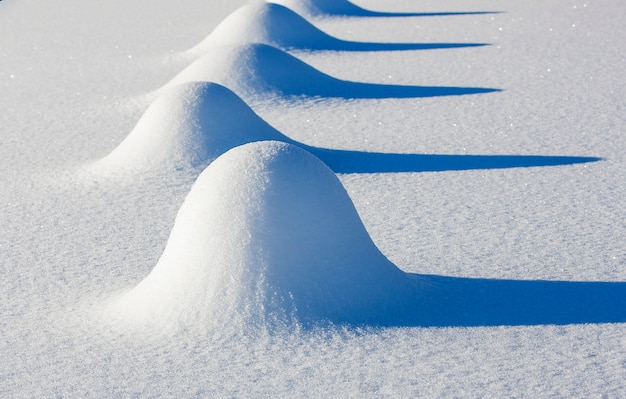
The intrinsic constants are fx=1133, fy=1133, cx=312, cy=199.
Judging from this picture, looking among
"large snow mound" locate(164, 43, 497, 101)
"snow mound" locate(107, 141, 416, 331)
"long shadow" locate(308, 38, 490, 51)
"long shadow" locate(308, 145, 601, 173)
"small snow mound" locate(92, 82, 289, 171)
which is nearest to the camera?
"snow mound" locate(107, 141, 416, 331)

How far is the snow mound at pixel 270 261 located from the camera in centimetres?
527

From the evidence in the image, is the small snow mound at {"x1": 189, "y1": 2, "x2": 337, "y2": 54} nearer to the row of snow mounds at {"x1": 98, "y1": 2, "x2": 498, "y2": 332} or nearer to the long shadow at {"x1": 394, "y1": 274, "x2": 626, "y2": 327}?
the row of snow mounds at {"x1": 98, "y1": 2, "x2": 498, "y2": 332}

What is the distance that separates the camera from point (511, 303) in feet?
18.2

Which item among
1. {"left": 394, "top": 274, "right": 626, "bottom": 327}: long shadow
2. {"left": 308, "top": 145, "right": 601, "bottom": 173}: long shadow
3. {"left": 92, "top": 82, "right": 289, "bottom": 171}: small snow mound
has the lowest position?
{"left": 394, "top": 274, "right": 626, "bottom": 327}: long shadow

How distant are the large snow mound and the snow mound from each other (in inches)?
214

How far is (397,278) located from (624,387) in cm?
133

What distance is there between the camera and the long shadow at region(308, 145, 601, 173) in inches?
328

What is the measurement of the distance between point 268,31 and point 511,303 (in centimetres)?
921

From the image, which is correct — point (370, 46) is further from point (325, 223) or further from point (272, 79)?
point (325, 223)

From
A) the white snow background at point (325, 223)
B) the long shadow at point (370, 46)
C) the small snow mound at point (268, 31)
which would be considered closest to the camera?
the white snow background at point (325, 223)

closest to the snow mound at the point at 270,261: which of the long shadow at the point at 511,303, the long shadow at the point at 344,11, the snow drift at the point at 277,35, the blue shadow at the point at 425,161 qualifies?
the long shadow at the point at 511,303

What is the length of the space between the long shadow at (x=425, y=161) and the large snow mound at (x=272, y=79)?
242 centimetres

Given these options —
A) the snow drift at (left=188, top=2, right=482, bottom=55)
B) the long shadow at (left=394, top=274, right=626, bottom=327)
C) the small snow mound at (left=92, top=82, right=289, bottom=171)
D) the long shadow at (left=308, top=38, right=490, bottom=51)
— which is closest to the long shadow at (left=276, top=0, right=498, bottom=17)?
the snow drift at (left=188, top=2, right=482, bottom=55)

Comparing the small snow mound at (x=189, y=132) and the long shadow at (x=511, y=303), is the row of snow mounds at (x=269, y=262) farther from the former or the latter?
the small snow mound at (x=189, y=132)
